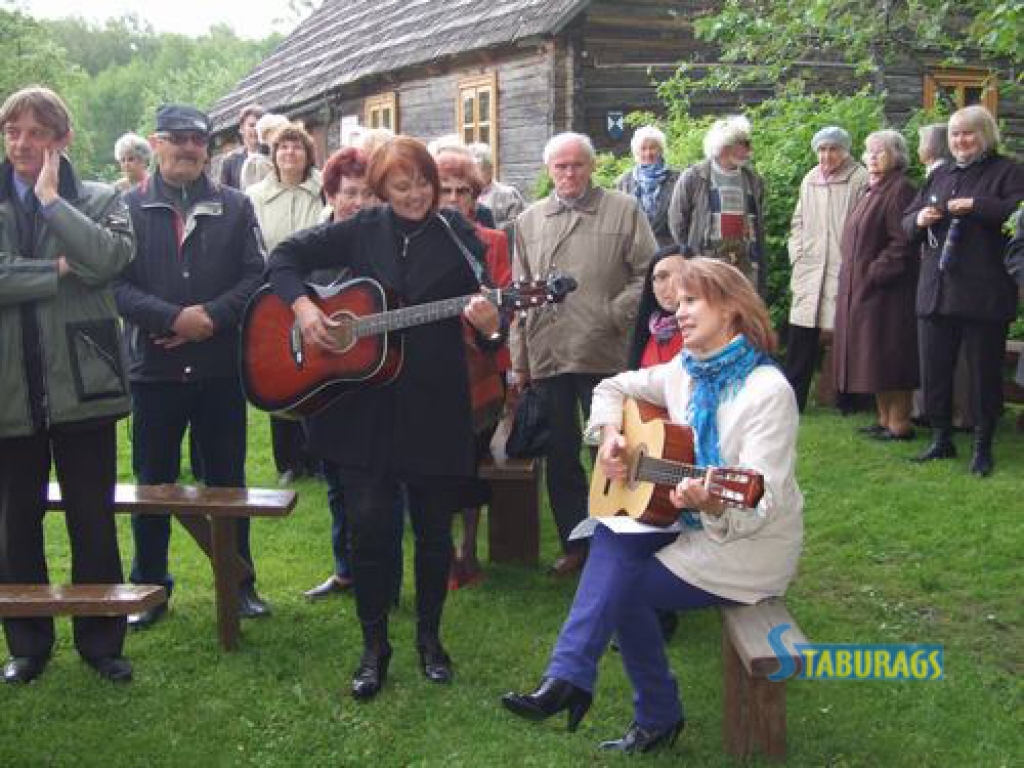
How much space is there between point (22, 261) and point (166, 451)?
119 cm

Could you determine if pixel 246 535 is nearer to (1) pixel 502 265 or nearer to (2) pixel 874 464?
(1) pixel 502 265

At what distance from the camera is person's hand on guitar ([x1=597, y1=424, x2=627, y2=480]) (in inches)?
152

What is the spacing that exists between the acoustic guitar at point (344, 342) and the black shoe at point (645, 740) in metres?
1.50

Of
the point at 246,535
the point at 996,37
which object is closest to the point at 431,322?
the point at 246,535

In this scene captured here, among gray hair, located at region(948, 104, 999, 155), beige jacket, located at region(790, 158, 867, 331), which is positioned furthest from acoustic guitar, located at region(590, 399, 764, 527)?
beige jacket, located at region(790, 158, 867, 331)

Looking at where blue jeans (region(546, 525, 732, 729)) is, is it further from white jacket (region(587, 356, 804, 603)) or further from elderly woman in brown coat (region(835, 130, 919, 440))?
elderly woman in brown coat (region(835, 130, 919, 440))

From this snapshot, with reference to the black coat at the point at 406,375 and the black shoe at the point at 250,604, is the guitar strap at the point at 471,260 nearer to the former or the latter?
the black coat at the point at 406,375

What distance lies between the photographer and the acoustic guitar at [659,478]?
331 centimetres

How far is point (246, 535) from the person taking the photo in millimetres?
5402

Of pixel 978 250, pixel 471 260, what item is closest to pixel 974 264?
pixel 978 250

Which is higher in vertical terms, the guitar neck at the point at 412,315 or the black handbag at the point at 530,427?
the guitar neck at the point at 412,315

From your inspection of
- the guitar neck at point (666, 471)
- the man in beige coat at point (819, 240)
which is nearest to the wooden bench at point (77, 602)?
the guitar neck at point (666, 471)

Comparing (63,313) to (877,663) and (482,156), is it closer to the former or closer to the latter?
(877,663)

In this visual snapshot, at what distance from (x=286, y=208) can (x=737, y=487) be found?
4405 mm
